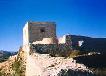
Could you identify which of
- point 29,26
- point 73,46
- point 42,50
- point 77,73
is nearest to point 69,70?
point 77,73

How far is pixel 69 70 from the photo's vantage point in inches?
456

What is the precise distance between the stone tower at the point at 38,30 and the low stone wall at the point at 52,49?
557 centimetres

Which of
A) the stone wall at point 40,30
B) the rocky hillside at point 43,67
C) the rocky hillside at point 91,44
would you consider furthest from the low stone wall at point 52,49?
the stone wall at point 40,30

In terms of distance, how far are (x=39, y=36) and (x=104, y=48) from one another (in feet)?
21.7

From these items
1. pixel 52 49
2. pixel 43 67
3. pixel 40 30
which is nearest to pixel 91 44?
pixel 52 49

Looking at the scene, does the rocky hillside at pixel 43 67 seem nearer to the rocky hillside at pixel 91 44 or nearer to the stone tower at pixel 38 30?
the stone tower at pixel 38 30

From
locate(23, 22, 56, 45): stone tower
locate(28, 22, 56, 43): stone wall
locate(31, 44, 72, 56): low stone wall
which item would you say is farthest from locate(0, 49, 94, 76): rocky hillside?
locate(28, 22, 56, 43): stone wall

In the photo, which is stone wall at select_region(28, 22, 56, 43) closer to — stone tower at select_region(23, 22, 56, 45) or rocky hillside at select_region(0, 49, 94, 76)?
stone tower at select_region(23, 22, 56, 45)

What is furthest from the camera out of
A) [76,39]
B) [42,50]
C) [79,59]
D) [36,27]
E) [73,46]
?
[36,27]

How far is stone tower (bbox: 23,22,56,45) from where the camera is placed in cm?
2895

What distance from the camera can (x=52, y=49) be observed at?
77.6 feet

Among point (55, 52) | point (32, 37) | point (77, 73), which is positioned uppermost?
point (32, 37)

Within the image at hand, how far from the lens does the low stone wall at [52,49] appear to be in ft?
76.2

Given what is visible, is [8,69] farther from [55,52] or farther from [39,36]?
[55,52]
